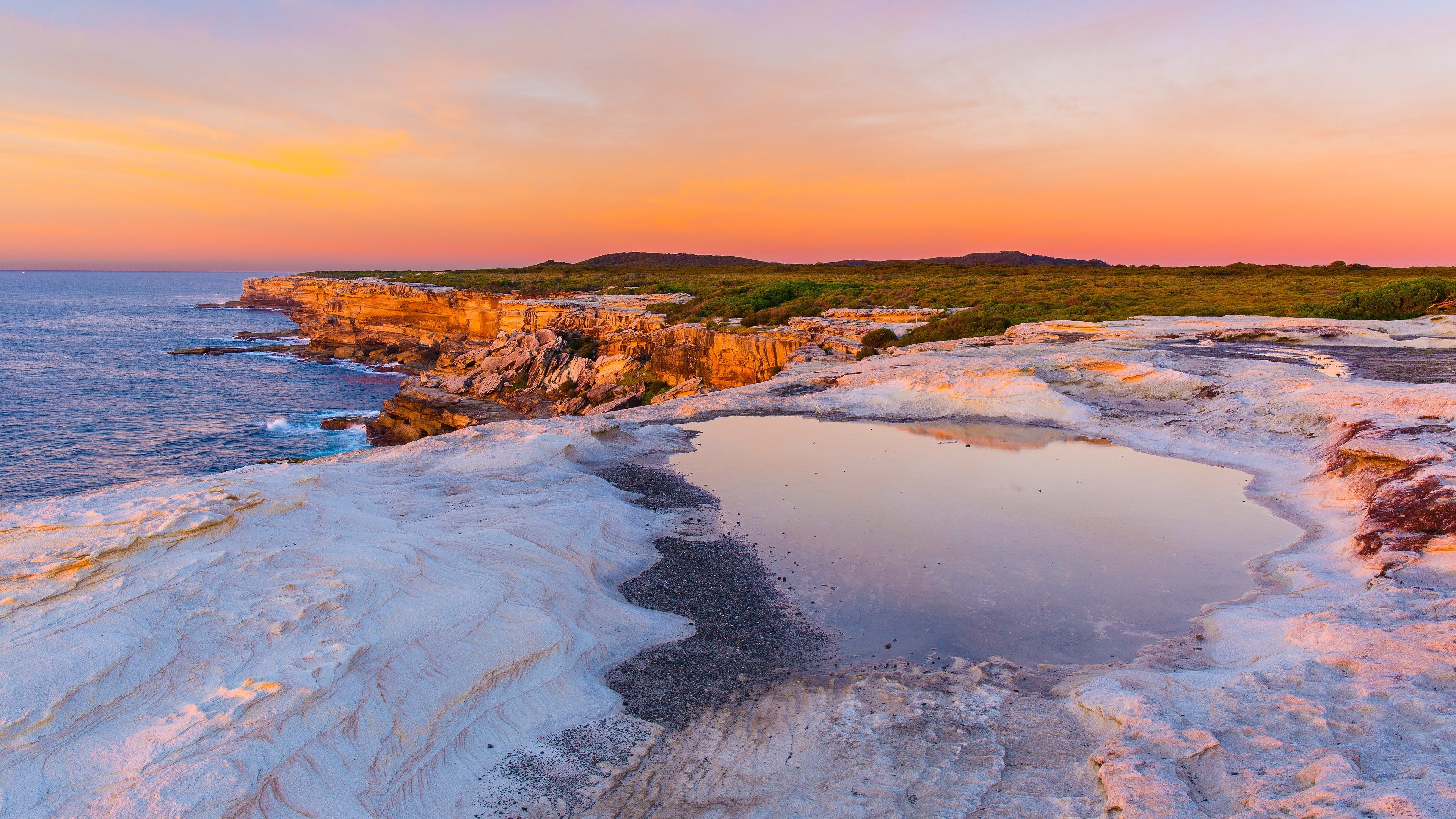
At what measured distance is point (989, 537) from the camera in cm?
1023

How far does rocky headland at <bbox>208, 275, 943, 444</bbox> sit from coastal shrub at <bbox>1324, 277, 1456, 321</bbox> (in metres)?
19.6

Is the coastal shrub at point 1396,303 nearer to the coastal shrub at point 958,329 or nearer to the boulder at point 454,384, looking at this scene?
the coastal shrub at point 958,329

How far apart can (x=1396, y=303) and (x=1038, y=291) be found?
18531 millimetres

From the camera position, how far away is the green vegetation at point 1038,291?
109ft

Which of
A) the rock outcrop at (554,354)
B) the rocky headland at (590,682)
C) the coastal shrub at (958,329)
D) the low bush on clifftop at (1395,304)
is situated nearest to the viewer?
the rocky headland at (590,682)

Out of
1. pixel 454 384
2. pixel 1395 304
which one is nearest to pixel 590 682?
pixel 454 384

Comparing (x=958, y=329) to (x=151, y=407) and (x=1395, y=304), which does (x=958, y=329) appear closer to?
(x=1395, y=304)

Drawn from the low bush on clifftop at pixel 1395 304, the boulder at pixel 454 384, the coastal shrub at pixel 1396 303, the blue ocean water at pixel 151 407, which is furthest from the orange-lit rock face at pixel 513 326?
the coastal shrub at pixel 1396 303

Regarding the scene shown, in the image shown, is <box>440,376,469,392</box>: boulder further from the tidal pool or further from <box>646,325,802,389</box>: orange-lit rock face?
the tidal pool

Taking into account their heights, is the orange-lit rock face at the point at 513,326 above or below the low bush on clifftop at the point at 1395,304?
below

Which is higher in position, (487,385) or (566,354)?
(566,354)

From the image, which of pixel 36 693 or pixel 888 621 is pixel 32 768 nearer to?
pixel 36 693

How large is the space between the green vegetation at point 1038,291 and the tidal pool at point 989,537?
17366 mm

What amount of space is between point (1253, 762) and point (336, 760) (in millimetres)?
6646
